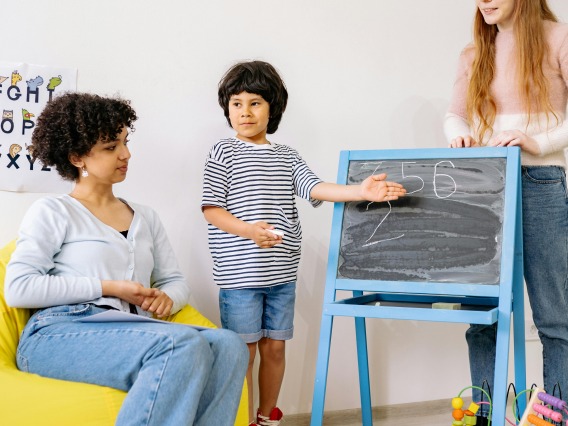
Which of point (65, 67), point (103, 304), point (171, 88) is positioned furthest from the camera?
point (171, 88)

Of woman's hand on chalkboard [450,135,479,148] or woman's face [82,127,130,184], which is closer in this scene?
woman's face [82,127,130,184]

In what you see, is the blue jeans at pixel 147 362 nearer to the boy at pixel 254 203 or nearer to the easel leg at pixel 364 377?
the boy at pixel 254 203

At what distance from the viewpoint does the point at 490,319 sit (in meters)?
1.76

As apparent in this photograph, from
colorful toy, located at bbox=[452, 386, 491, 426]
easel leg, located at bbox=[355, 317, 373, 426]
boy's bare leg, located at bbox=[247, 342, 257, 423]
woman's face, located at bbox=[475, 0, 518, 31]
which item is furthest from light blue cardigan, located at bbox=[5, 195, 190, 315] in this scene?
woman's face, located at bbox=[475, 0, 518, 31]

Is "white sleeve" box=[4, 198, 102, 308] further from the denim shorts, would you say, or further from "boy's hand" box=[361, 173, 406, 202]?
"boy's hand" box=[361, 173, 406, 202]

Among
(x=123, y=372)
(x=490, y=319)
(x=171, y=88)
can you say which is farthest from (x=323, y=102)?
(x=123, y=372)

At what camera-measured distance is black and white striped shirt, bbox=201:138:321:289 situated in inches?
85.4

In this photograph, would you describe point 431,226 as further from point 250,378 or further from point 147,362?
point 147,362

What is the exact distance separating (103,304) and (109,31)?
990 mm

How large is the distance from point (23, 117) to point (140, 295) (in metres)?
0.80

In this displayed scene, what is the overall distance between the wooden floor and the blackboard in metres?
0.88

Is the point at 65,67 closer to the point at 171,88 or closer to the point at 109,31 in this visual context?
the point at 109,31

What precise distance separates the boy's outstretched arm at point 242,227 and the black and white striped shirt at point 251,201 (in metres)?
0.03

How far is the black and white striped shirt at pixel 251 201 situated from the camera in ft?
7.12
